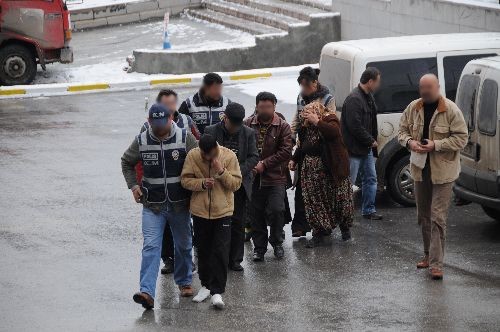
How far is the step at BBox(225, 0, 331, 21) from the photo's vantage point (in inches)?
1013

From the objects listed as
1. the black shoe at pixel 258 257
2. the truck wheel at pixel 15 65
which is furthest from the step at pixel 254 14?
the black shoe at pixel 258 257

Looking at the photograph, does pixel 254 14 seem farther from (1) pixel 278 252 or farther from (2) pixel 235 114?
(2) pixel 235 114

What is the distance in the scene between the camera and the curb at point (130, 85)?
2098cm

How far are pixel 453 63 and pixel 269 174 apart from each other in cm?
321

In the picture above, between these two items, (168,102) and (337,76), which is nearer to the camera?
(168,102)

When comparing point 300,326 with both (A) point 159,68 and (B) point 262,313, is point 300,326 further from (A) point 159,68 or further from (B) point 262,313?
(A) point 159,68

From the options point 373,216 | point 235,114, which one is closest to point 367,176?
point 373,216

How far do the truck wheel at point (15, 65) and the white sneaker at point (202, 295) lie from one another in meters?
13.8

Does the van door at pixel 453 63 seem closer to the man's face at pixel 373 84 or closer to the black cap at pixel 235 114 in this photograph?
the man's face at pixel 373 84

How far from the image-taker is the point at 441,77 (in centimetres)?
1254

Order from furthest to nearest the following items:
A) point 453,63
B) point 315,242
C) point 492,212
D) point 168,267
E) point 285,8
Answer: point 285,8 < point 453,63 < point 492,212 < point 315,242 < point 168,267

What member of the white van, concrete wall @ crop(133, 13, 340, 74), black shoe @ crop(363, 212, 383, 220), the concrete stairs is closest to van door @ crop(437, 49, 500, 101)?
the white van

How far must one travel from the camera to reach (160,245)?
909 centimetres

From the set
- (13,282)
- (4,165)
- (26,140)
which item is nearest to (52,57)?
(26,140)
